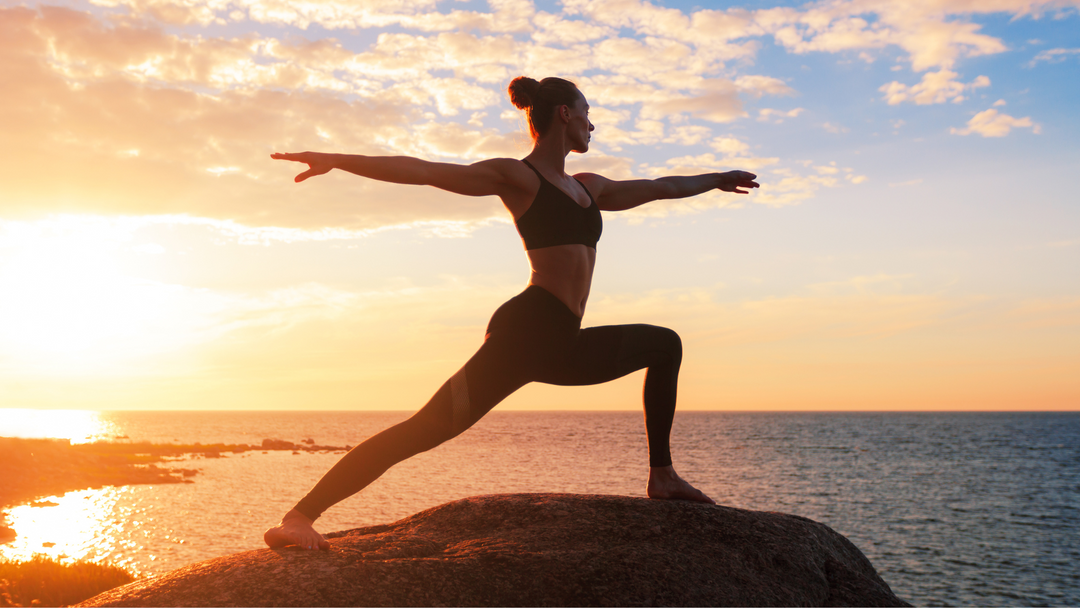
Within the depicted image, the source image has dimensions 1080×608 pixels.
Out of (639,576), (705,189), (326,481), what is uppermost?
(705,189)

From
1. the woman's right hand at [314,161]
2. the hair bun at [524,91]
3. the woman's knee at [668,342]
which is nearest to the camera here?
the woman's right hand at [314,161]

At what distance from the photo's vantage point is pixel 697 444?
101625 millimetres

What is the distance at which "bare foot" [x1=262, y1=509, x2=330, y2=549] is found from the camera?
4.48 metres

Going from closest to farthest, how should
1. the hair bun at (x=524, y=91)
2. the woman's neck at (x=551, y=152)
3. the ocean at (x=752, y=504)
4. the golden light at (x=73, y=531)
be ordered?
1. the woman's neck at (x=551, y=152)
2. the hair bun at (x=524, y=91)
3. the golden light at (x=73, y=531)
4. the ocean at (x=752, y=504)

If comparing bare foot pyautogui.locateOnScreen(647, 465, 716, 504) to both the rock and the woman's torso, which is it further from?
the woman's torso

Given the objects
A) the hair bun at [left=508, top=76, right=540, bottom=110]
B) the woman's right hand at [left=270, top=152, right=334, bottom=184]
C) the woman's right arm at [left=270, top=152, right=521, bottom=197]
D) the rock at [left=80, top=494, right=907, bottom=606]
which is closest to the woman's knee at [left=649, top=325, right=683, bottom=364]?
the rock at [left=80, top=494, right=907, bottom=606]

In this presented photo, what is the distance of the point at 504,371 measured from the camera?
180 inches

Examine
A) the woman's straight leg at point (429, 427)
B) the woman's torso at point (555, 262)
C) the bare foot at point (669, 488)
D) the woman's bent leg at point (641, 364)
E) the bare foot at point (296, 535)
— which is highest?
the woman's torso at point (555, 262)

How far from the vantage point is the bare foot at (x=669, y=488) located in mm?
5804

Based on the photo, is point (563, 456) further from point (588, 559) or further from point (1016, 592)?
point (588, 559)

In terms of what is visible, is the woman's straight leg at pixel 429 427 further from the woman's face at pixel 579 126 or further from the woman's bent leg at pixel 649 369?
the woman's face at pixel 579 126

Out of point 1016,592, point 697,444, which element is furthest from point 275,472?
point 697,444

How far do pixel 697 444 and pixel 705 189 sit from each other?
100 metres

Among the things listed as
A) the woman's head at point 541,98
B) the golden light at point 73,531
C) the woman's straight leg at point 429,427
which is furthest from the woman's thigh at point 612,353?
the golden light at point 73,531
